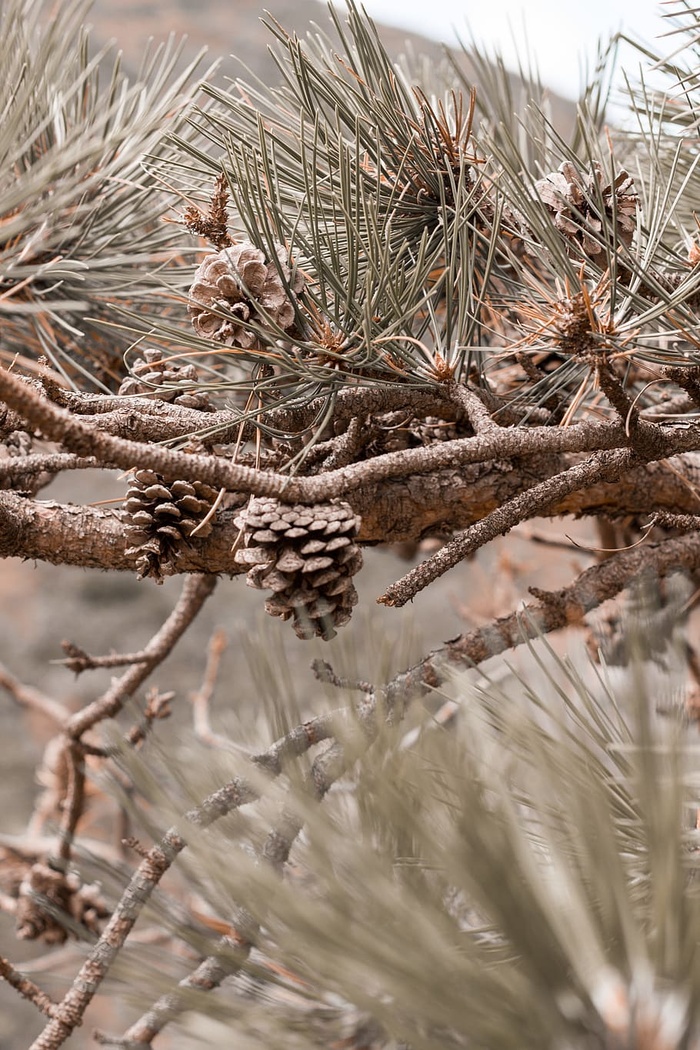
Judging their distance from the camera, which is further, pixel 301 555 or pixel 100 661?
pixel 100 661

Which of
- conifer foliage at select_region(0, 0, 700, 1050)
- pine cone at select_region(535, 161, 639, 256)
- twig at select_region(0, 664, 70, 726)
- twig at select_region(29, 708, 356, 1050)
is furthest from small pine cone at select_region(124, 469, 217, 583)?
twig at select_region(0, 664, 70, 726)

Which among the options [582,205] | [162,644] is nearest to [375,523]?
[582,205]

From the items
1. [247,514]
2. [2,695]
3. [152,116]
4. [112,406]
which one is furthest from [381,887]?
[2,695]

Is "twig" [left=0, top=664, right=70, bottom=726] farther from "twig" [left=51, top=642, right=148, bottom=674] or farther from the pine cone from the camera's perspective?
the pine cone

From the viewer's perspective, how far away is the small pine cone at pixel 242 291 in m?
0.39

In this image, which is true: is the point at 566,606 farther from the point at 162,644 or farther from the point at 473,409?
the point at 162,644

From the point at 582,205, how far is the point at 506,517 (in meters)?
0.19

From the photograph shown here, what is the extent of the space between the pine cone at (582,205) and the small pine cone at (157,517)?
0.82ft

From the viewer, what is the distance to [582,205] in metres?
0.45

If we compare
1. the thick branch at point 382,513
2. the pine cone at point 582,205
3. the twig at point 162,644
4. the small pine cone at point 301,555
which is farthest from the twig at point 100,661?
the pine cone at point 582,205

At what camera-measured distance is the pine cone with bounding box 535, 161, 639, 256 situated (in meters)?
0.44

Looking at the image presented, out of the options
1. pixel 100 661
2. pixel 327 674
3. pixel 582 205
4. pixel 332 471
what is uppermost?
pixel 582 205

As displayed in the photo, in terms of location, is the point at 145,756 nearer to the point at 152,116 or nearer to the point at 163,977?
the point at 163,977

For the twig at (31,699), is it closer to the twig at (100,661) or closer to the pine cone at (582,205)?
the twig at (100,661)
